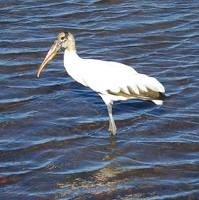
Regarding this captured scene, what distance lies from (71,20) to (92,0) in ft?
3.83

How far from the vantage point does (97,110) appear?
11.1 m

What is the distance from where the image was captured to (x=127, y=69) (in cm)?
1050

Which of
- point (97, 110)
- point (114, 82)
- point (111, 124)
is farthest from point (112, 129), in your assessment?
point (97, 110)

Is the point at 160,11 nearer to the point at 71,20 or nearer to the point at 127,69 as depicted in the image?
the point at 71,20

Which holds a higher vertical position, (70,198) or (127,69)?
(127,69)

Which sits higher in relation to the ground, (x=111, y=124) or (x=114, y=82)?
(x=114, y=82)

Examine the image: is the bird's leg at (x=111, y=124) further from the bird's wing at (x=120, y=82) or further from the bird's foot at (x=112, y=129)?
the bird's wing at (x=120, y=82)

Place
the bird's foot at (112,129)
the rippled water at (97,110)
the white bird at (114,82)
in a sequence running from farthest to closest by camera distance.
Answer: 1. the white bird at (114,82)
2. the bird's foot at (112,129)
3. the rippled water at (97,110)

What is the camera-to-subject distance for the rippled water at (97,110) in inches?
351

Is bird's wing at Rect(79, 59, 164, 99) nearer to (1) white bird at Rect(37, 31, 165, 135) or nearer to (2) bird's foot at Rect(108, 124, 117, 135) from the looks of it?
(1) white bird at Rect(37, 31, 165, 135)

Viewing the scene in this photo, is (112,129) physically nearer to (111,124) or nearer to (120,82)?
(111,124)

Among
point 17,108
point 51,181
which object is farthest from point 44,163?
point 17,108

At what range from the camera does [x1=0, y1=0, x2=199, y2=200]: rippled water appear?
8922mm

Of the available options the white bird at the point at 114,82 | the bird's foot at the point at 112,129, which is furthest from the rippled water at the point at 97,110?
the white bird at the point at 114,82
